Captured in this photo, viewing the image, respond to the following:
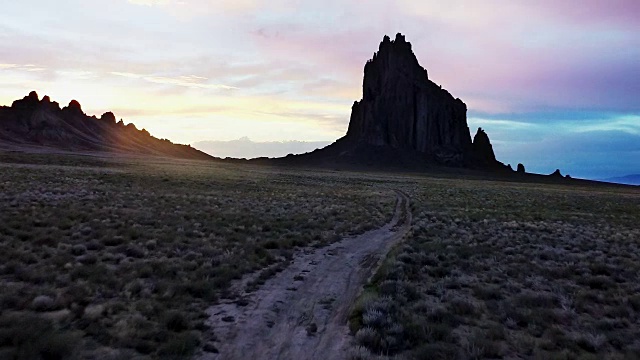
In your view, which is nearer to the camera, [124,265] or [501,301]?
[501,301]

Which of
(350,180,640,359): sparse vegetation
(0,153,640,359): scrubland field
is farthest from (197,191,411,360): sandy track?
(350,180,640,359): sparse vegetation

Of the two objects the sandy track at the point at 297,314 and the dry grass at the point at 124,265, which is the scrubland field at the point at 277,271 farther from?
the sandy track at the point at 297,314

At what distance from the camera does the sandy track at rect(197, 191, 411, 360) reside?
24.9ft

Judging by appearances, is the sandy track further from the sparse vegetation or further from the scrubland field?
the sparse vegetation

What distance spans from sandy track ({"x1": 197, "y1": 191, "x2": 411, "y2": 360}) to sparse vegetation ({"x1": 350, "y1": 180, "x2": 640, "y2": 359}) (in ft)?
1.75

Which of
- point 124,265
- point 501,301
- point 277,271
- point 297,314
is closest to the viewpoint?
point 297,314

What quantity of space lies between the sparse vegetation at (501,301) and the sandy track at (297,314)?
53 centimetres

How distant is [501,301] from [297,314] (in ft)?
16.9

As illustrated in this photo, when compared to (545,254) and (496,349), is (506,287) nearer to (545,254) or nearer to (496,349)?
(496,349)

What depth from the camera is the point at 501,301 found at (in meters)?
10.7

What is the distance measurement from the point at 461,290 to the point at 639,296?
14.2 ft

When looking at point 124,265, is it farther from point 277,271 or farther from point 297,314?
point 297,314

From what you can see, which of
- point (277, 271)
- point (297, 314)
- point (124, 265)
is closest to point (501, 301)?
point (297, 314)

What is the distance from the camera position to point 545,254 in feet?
55.3
